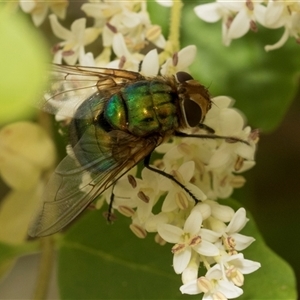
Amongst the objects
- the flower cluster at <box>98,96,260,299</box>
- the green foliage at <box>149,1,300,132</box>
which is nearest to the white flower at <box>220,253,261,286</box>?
the flower cluster at <box>98,96,260,299</box>

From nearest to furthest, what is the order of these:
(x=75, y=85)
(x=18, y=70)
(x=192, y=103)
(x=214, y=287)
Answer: (x=18, y=70), (x=214, y=287), (x=192, y=103), (x=75, y=85)

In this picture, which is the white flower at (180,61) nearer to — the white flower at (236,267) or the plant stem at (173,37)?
the plant stem at (173,37)

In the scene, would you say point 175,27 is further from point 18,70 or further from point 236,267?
point 18,70

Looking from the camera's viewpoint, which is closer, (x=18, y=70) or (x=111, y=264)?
(x=18, y=70)

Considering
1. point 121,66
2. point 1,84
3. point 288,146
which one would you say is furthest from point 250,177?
point 1,84

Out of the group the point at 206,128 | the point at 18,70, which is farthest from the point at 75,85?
the point at 18,70

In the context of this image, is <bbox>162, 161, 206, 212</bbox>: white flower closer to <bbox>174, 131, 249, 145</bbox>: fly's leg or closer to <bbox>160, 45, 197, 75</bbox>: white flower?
<bbox>174, 131, 249, 145</bbox>: fly's leg

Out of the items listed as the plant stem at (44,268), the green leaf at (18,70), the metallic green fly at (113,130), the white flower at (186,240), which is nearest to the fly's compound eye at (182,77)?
the metallic green fly at (113,130)
